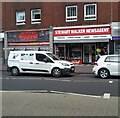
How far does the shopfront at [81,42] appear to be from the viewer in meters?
26.8

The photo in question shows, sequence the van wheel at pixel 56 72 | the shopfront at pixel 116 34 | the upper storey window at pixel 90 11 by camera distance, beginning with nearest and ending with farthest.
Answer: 1. the van wheel at pixel 56 72
2. the shopfront at pixel 116 34
3. the upper storey window at pixel 90 11

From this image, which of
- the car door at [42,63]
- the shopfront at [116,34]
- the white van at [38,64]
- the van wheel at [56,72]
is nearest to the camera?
A: the van wheel at [56,72]

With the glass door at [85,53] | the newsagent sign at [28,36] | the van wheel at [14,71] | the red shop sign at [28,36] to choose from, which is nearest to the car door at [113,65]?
the van wheel at [14,71]

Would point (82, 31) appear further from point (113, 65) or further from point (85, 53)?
point (113, 65)

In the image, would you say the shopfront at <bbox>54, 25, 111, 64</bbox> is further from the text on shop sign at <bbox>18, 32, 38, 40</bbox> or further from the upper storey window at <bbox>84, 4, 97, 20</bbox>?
the text on shop sign at <bbox>18, 32, 38, 40</bbox>

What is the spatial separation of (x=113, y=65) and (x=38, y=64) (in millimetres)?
4915

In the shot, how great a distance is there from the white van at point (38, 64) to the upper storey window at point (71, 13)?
8.91 meters

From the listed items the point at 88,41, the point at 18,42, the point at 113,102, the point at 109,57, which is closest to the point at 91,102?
the point at 113,102

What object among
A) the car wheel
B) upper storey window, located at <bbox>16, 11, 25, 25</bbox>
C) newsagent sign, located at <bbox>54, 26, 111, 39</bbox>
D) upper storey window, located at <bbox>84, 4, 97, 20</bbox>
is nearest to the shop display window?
newsagent sign, located at <bbox>54, 26, 111, 39</bbox>

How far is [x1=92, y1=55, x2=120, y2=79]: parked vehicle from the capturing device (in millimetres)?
17766

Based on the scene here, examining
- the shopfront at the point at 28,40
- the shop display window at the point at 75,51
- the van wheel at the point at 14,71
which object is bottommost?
the van wheel at the point at 14,71

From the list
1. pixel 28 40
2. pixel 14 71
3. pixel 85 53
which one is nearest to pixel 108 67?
pixel 14 71

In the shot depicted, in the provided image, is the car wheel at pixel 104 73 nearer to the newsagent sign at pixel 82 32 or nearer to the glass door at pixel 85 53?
the newsagent sign at pixel 82 32

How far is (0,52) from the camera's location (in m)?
32.2
